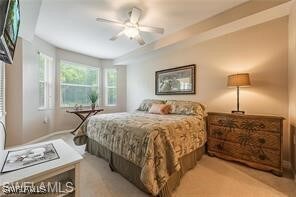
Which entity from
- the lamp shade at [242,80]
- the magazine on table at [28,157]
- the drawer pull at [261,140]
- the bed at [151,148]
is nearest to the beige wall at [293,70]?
the drawer pull at [261,140]

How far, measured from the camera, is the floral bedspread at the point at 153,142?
5.18ft

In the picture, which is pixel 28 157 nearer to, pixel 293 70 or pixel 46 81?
pixel 293 70

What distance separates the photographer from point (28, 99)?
3.32m

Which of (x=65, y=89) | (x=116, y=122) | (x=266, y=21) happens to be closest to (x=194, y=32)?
(x=266, y=21)

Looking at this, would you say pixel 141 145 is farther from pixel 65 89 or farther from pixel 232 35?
pixel 65 89

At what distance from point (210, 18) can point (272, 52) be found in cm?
116

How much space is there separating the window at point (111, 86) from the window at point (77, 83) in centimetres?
35

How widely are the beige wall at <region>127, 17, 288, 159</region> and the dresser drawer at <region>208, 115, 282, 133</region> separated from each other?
463 millimetres

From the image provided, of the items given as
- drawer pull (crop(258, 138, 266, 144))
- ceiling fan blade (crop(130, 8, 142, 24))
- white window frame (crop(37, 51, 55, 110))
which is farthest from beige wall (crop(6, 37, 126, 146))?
drawer pull (crop(258, 138, 266, 144))

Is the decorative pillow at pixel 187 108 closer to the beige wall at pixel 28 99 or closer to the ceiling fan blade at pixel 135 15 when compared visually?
the ceiling fan blade at pixel 135 15

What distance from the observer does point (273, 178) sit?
2.04 metres

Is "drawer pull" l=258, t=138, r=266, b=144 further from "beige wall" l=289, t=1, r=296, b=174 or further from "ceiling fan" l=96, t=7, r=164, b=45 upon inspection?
"ceiling fan" l=96, t=7, r=164, b=45

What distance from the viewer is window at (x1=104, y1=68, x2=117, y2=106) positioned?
5.54 metres

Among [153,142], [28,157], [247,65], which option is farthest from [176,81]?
[28,157]
